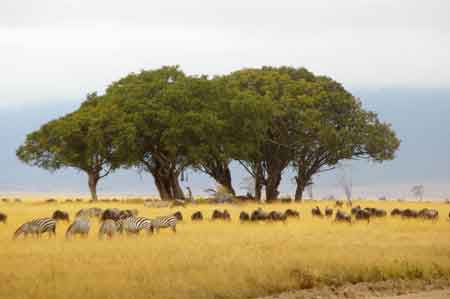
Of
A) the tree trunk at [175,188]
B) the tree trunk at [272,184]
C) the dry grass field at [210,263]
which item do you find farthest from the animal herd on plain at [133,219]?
the tree trunk at [272,184]

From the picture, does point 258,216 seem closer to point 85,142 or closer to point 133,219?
point 133,219

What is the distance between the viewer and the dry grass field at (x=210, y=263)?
62.8ft

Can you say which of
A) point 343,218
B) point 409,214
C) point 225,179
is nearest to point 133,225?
point 343,218

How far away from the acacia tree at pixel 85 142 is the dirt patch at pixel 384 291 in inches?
1680

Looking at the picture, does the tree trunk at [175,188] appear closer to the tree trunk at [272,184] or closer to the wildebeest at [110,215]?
the tree trunk at [272,184]

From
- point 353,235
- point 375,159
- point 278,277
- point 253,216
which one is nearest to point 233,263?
point 278,277

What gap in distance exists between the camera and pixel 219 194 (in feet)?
207

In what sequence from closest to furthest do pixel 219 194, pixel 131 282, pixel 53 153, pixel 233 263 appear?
pixel 131 282 → pixel 233 263 → pixel 219 194 → pixel 53 153

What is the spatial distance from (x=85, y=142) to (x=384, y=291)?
48.5 metres

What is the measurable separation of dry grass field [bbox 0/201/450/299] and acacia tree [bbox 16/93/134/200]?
31.4 meters

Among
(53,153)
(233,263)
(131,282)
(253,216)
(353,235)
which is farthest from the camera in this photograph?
(53,153)

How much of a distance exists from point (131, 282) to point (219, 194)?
43.6 meters

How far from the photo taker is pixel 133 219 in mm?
31078

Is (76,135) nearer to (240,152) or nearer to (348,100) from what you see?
(240,152)
